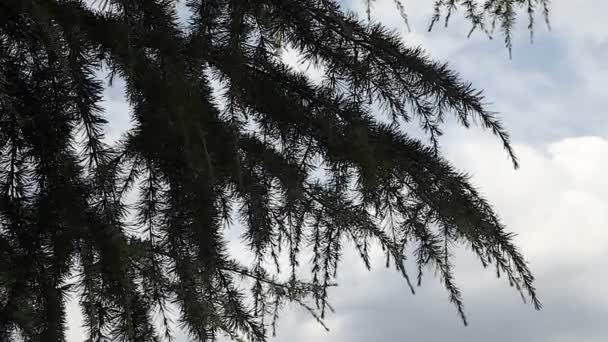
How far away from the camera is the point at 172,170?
4.81 ft

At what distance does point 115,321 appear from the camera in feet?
4.09

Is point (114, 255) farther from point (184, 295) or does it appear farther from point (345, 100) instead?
point (345, 100)

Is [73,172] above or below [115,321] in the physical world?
above

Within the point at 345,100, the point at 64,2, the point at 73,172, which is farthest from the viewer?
the point at 345,100

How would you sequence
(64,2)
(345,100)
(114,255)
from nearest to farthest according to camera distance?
(114,255), (64,2), (345,100)

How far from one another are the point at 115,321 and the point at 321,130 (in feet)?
1.64

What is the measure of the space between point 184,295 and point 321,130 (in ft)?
1.29

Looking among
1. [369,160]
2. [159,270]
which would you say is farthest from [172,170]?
[369,160]

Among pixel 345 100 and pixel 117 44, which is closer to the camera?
pixel 117 44

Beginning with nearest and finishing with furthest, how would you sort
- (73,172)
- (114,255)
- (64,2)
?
1. (114,255)
2. (73,172)
3. (64,2)

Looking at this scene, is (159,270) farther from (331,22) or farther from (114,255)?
(331,22)

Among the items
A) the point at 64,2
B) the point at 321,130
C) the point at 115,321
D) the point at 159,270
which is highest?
the point at 64,2

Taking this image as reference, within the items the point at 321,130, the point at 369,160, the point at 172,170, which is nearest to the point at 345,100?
the point at 321,130

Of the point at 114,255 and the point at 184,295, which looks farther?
the point at 184,295
